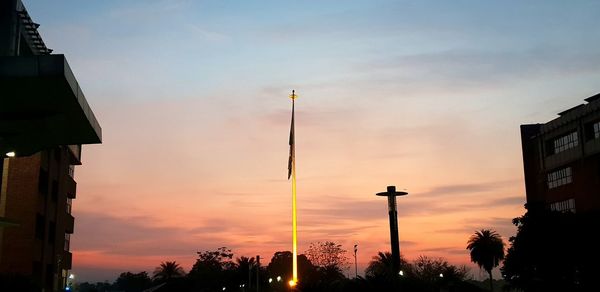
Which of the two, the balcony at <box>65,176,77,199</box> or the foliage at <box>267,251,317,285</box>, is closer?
the balcony at <box>65,176,77,199</box>

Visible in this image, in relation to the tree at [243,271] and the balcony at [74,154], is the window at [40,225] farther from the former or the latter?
the tree at [243,271]

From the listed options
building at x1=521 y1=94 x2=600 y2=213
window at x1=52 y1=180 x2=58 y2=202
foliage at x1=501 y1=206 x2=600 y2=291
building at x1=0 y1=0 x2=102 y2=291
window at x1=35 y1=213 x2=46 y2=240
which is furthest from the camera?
building at x1=521 y1=94 x2=600 y2=213

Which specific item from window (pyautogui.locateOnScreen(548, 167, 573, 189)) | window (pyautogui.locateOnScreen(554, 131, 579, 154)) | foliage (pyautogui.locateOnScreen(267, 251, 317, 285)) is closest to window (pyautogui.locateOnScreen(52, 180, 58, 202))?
window (pyautogui.locateOnScreen(548, 167, 573, 189))

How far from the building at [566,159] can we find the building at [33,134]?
41554 mm

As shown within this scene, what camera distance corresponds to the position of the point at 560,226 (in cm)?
4797

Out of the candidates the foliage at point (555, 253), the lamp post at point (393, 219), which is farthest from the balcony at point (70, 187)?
the foliage at point (555, 253)

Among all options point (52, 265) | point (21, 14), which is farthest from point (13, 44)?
point (52, 265)

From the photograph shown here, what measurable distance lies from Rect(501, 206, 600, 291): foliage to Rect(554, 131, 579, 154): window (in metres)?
16.4

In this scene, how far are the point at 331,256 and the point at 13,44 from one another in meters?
95.6

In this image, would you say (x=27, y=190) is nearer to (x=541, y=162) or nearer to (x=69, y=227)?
(x=69, y=227)

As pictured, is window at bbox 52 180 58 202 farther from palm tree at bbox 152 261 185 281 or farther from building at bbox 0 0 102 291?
palm tree at bbox 152 261 185 281

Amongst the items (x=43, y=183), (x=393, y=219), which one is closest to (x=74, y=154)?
(x=43, y=183)

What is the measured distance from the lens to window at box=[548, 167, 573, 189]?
65000 mm

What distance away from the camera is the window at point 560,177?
6500cm
